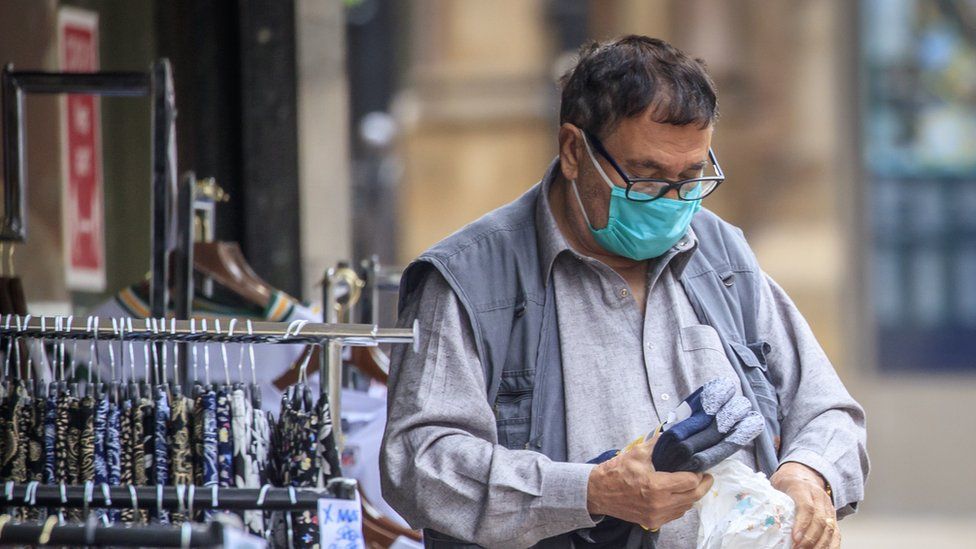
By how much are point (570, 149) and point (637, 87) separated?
223 millimetres

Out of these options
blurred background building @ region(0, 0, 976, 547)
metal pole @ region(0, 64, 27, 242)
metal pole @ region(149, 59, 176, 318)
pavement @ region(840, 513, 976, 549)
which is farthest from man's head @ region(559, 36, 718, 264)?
pavement @ region(840, 513, 976, 549)

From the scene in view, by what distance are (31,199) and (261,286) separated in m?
1.14

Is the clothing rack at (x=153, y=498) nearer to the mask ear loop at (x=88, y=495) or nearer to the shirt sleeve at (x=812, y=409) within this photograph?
the mask ear loop at (x=88, y=495)

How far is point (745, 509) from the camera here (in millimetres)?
2885

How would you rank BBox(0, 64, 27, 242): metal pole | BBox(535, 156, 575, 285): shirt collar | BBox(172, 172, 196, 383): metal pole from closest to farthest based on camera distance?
BBox(535, 156, 575, 285): shirt collar, BBox(0, 64, 27, 242): metal pole, BBox(172, 172, 196, 383): metal pole

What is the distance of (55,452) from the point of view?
2.74m

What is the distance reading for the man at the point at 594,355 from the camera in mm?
2877

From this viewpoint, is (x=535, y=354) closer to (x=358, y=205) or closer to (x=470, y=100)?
(x=470, y=100)

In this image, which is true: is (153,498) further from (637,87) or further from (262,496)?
(637,87)

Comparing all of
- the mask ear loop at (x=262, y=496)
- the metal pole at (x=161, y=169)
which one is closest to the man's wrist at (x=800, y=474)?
the mask ear loop at (x=262, y=496)

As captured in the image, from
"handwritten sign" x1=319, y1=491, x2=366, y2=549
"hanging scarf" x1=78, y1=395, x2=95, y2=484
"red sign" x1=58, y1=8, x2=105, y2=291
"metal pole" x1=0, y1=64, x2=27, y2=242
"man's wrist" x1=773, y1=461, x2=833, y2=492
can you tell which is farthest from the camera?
"red sign" x1=58, y1=8, x2=105, y2=291

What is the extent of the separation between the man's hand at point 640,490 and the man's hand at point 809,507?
21 cm

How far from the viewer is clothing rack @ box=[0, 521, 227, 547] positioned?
2230 mm

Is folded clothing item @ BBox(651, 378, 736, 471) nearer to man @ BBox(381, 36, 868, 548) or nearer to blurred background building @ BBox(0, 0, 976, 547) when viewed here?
man @ BBox(381, 36, 868, 548)
